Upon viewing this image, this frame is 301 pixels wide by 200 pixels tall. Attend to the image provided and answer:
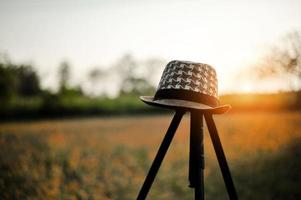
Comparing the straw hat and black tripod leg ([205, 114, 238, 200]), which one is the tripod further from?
the straw hat

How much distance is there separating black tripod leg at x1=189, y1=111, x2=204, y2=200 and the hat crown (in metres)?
0.28

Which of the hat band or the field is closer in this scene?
the hat band

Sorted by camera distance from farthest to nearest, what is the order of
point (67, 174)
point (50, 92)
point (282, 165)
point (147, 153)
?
1. point (50, 92)
2. point (147, 153)
3. point (282, 165)
4. point (67, 174)

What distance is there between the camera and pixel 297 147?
11.6m

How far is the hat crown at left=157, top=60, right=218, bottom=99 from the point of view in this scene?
145 inches

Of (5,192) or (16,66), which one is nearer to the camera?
(5,192)

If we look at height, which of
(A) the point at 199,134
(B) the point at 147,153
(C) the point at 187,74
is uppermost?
(C) the point at 187,74

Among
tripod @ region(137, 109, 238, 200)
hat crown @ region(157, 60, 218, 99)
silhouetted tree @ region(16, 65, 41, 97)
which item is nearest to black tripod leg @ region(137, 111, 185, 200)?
tripod @ region(137, 109, 238, 200)

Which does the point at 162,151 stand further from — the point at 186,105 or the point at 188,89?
the point at 188,89

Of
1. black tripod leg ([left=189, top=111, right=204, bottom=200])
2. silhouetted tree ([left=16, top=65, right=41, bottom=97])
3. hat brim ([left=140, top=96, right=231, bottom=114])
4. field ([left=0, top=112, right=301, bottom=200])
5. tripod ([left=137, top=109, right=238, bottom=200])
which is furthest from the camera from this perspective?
silhouetted tree ([left=16, top=65, right=41, bottom=97])

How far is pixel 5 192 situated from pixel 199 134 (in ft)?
13.6

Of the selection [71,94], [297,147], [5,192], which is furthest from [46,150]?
[71,94]

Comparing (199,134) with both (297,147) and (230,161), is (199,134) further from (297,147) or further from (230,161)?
(297,147)

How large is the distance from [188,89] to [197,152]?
69 centimetres
